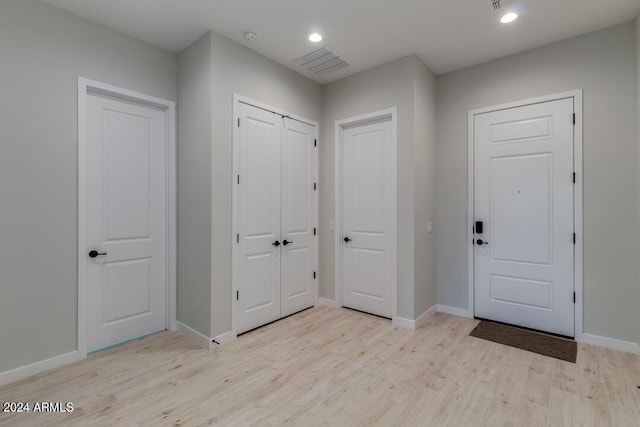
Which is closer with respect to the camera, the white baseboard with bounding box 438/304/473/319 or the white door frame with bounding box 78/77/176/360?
the white door frame with bounding box 78/77/176/360

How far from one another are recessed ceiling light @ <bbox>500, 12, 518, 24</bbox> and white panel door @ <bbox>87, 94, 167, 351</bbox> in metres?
3.45

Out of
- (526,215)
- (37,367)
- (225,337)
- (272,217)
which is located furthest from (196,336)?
(526,215)

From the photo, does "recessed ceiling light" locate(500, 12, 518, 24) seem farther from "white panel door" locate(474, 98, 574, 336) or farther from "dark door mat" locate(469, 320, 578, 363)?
"dark door mat" locate(469, 320, 578, 363)

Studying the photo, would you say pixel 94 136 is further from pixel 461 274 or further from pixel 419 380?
pixel 461 274

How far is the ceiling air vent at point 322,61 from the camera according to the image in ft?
11.3

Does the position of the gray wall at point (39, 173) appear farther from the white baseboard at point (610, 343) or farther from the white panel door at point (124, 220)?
the white baseboard at point (610, 343)

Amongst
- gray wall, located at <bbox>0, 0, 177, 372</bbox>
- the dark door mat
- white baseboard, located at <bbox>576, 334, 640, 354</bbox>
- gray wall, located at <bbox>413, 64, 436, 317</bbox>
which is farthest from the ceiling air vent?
white baseboard, located at <bbox>576, 334, 640, 354</bbox>

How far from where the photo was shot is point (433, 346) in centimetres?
300

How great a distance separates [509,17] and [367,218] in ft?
7.82

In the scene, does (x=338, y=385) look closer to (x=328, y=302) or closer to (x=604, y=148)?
(x=328, y=302)

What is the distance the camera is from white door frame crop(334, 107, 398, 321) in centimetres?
358

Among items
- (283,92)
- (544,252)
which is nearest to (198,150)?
(283,92)

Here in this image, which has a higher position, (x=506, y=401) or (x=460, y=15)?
(x=460, y=15)

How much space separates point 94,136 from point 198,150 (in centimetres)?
91
